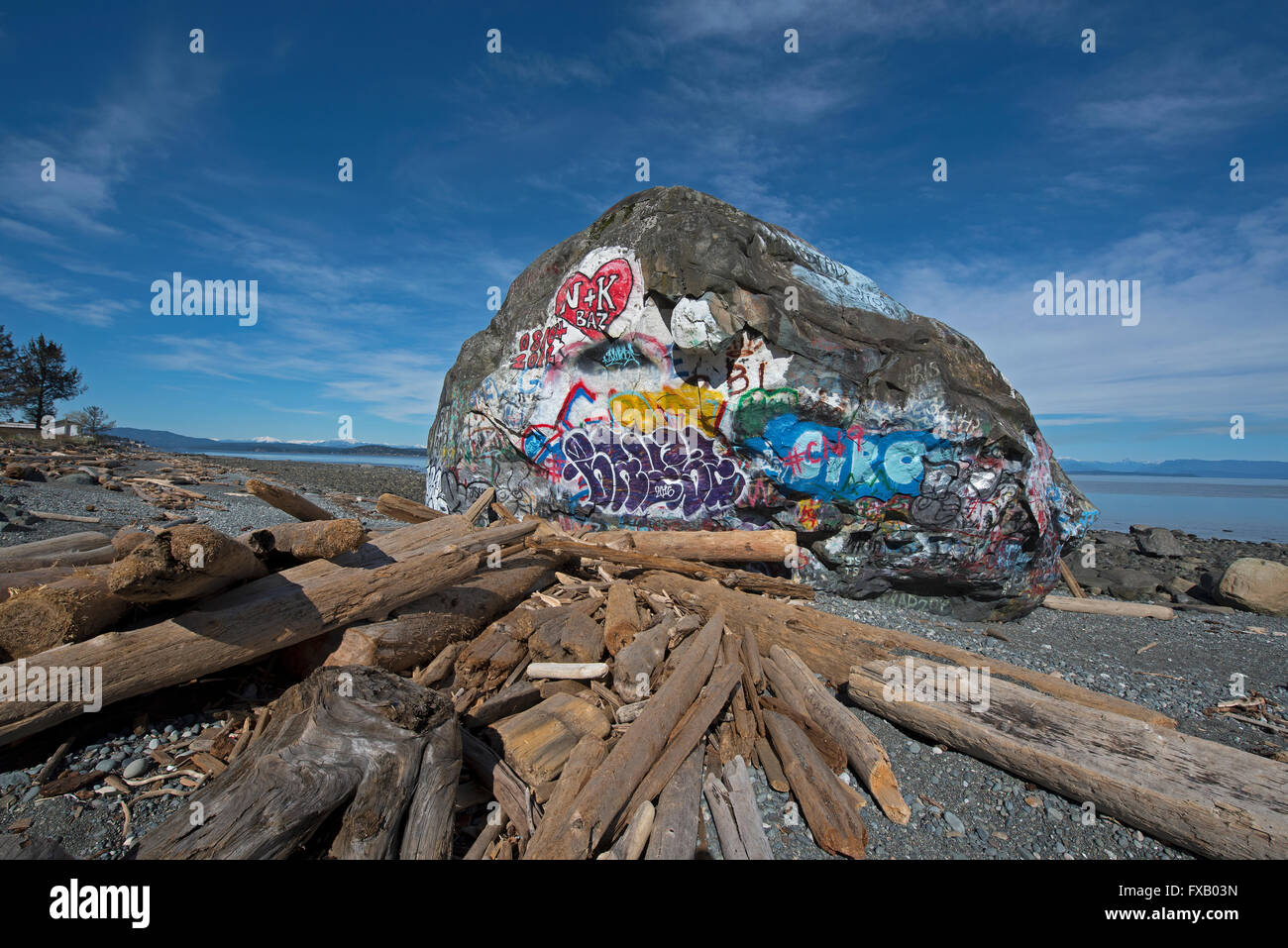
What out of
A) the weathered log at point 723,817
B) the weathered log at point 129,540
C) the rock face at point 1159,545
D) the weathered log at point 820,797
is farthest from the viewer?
the rock face at point 1159,545

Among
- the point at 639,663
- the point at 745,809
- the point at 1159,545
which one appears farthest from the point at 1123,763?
the point at 1159,545

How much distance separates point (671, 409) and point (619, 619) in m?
4.97

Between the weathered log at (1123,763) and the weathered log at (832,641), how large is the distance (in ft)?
2.04

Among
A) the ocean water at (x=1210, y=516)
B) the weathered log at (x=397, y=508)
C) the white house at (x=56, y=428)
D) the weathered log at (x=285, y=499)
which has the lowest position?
the ocean water at (x=1210, y=516)

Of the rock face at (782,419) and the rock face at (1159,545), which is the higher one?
the rock face at (782,419)

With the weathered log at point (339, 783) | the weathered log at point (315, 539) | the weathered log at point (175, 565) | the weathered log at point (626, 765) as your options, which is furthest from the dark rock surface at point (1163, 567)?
the weathered log at point (175, 565)

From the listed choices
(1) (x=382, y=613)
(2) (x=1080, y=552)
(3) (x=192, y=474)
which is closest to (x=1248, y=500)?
(2) (x=1080, y=552)

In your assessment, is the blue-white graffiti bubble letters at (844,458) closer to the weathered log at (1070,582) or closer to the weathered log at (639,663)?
the weathered log at (1070,582)

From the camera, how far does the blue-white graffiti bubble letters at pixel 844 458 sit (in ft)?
28.9

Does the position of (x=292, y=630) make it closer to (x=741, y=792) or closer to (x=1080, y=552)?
(x=741, y=792)

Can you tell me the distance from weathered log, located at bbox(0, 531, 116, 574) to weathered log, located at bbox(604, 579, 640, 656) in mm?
4144

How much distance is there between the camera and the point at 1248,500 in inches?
1871

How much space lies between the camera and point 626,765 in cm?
356

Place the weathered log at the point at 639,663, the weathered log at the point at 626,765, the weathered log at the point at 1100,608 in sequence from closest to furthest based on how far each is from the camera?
the weathered log at the point at 626,765 < the weathered log at the point at 639,663 < the weathered log at the point at 1100,608
